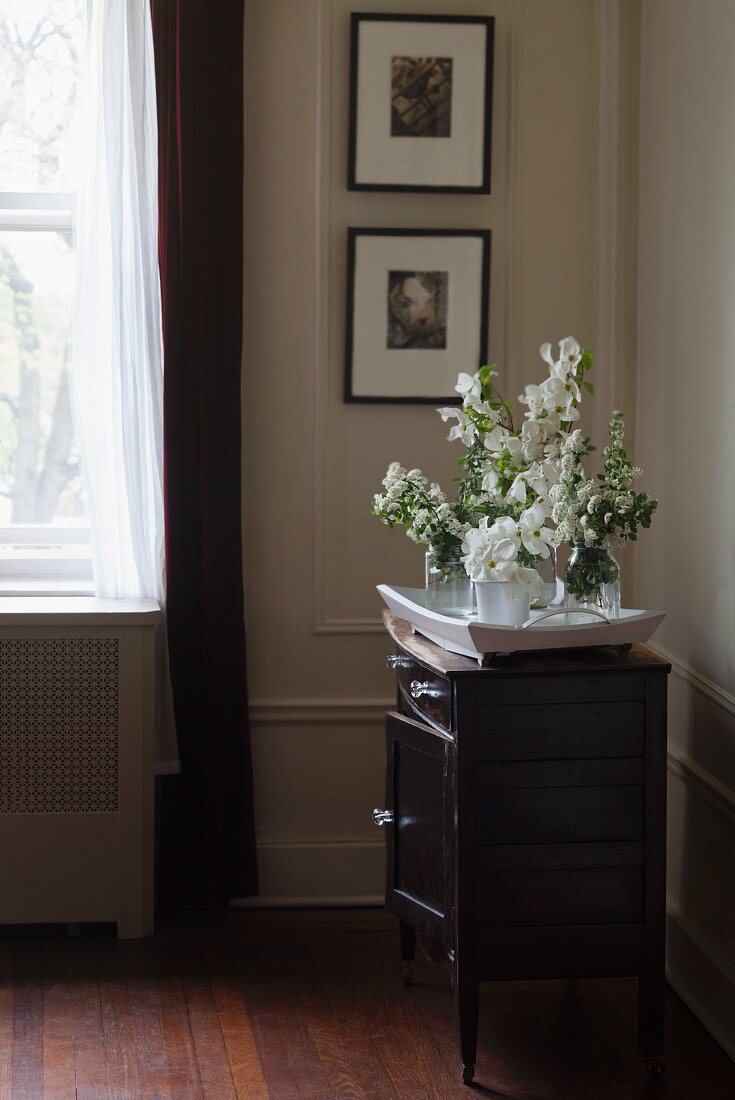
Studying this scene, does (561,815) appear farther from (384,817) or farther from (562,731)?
(384,817)

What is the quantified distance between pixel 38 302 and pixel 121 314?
399 mm

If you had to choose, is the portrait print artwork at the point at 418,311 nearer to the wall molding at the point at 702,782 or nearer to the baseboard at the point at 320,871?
the wall molding at the point at 702,782

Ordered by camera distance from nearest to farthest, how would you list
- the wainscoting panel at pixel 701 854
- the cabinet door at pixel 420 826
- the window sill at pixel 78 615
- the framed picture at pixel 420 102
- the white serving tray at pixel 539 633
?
the white serving tray at pixel 539 633 < the cabinet door at pixel 420 826 < the wainscoting panel at pixel 701 854 < the window sill at pixel 78 615 < the framed picture at pixel 420 102

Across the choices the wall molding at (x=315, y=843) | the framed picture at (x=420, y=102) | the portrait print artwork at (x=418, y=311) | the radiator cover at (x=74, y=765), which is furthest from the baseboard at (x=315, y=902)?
the framed picture at (x=420, y=102)

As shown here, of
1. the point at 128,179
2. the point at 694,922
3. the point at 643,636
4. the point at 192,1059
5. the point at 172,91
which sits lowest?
the point at 192,1059

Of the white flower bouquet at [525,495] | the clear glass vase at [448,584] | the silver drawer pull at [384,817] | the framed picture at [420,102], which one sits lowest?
the silver drawer pull at [384,817]

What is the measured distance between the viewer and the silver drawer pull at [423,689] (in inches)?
90.2

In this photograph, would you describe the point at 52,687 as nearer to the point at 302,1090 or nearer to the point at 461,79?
the point at 302,1090

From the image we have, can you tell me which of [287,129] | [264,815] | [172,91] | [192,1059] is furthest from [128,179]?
Result: [192,1059]

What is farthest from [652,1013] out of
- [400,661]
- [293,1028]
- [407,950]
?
[400,661]

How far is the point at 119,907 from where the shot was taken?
2.88 metres

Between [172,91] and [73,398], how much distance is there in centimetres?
80

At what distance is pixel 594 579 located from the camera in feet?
7.34

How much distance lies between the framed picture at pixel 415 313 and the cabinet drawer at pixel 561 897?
133 cm
